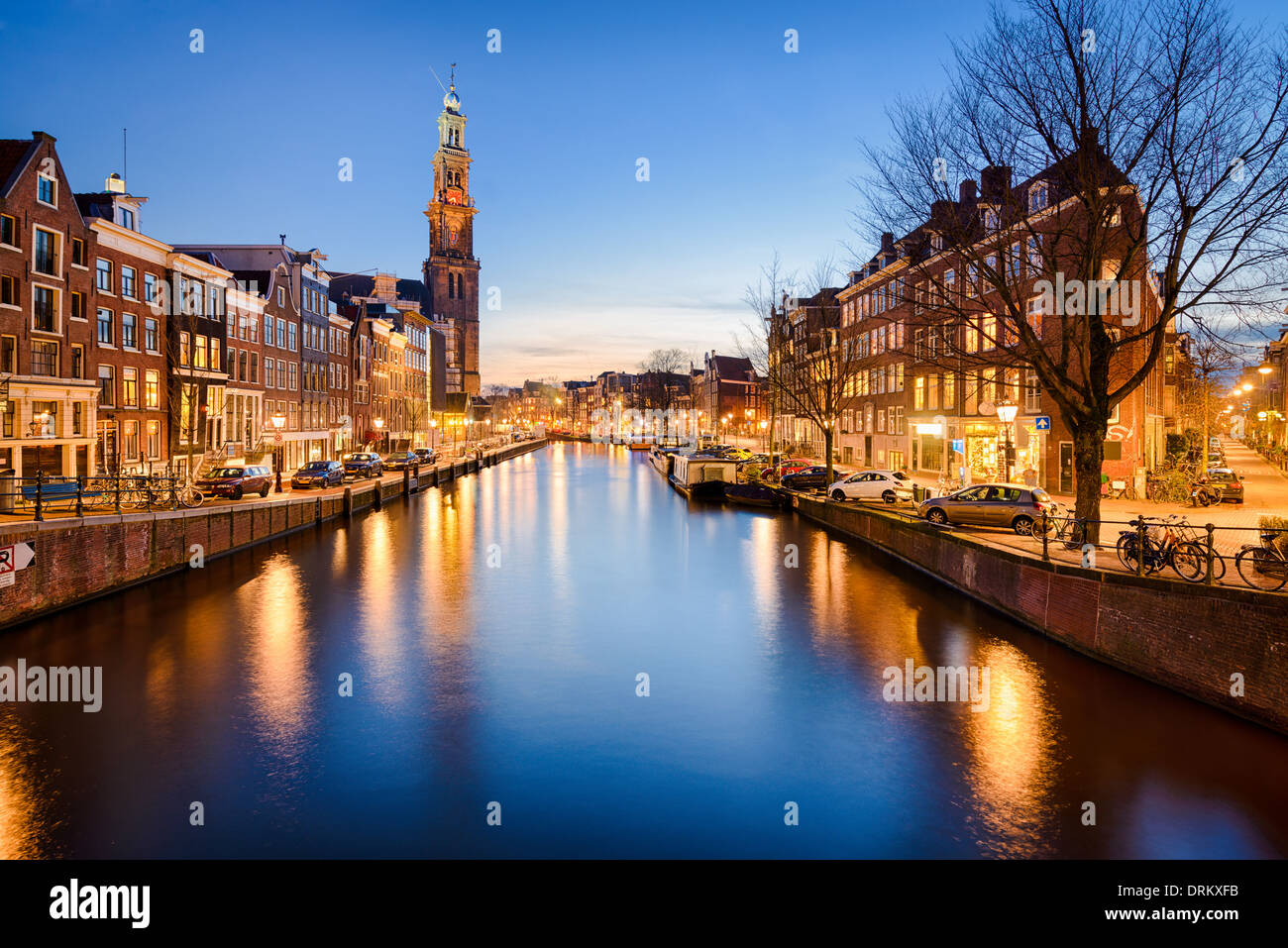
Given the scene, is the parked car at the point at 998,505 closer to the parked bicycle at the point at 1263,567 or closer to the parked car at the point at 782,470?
the parked bicycle at the point at 1263,567

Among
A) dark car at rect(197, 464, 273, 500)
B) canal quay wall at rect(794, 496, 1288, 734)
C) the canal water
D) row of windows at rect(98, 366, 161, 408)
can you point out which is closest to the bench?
the canal water

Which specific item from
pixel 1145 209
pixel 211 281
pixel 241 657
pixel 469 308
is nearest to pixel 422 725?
pixel 241 657

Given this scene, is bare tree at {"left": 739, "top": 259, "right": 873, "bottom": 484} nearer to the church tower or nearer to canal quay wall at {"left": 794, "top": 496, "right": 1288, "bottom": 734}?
canal quay wall at {"left": 794, "top": 496, "right": 1288, "bottom": 734}

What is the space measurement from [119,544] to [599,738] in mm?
17731

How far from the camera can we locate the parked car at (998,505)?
26.2 meters

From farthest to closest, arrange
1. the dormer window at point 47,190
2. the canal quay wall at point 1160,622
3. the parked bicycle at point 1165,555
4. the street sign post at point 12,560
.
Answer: the dormer window at point 47,190
the street sign post at point 12,560
the parked bicycle at point 1165,555
the canal quay wall at point 1160,622

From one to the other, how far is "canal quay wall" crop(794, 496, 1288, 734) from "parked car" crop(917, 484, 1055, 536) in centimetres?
465

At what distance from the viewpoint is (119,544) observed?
22.9 m

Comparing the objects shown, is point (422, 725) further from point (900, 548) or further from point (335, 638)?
point (900, 548)

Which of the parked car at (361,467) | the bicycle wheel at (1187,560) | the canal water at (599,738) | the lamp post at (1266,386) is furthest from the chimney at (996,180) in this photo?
the parked car at (361,467)

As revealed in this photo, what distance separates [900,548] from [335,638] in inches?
792

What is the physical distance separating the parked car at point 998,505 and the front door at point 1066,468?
12280mm

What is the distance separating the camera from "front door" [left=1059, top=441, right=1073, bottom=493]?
1483 inches

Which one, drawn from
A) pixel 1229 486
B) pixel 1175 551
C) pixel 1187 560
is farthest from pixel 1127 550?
pixel 1229 486
